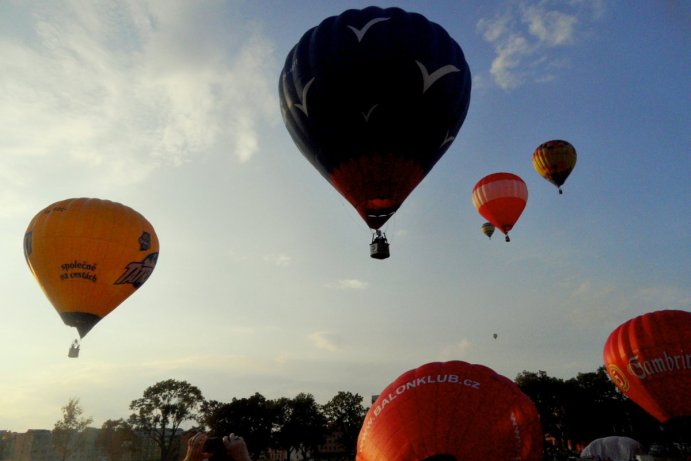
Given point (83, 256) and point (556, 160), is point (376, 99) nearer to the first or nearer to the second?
point (83, 256)

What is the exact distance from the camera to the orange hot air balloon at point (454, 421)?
524cm

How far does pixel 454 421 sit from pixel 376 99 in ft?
33.7

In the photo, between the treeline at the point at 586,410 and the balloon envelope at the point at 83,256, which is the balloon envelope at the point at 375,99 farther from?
the treeline at the point at 586,410

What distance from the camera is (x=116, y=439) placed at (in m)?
68.8

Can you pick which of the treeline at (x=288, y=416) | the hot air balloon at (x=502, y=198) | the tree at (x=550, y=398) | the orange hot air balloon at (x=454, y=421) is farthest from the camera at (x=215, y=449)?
the tree at (x=550, y=398)

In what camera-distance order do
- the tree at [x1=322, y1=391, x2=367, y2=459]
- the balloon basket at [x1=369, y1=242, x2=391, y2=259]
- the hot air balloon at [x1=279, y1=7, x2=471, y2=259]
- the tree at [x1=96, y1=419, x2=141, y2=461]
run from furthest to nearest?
the tree at [x1=322, y1=391, x2=367, y2=459] < the tree at [x1=96, y1=419, x2=141, y2=461] < the balloon basket at [x1=369, y1=242, x2=391, y2=259] < the hot air balloon at [x1=279, y1=7, x2=471, y2=259]

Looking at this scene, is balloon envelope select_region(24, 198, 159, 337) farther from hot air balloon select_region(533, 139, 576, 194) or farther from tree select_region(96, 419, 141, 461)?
tree select_region(96, 419, 141, 461)

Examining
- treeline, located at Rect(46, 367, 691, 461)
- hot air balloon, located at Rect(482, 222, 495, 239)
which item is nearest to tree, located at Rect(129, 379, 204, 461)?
treeline, located at Rect(46, 367, 691, 461)

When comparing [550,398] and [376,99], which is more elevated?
[376,99]

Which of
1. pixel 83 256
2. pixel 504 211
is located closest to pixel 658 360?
pixel 504 211

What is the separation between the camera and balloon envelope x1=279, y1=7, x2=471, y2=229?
537 inches

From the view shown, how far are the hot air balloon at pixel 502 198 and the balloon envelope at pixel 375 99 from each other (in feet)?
32.3

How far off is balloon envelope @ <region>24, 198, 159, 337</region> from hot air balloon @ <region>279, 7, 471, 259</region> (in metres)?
8.23

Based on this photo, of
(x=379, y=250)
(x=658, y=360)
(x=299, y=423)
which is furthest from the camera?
(x=299, y=423)
